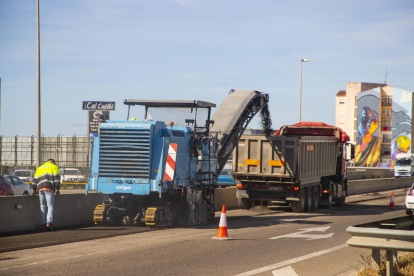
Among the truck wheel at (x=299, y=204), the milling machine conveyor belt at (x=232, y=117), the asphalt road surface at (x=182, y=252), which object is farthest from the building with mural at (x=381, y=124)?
the asphalt road surface at (x=182, y=252)

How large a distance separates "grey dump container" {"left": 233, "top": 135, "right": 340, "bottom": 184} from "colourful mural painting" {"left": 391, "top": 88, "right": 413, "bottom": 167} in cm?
9654

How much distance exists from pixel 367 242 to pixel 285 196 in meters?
14.1

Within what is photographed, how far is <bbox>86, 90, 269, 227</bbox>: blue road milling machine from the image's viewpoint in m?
14.1

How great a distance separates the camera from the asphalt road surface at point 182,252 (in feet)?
28.1

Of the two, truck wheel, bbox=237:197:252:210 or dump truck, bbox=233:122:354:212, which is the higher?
dump truck, bbox=233:122:354:212

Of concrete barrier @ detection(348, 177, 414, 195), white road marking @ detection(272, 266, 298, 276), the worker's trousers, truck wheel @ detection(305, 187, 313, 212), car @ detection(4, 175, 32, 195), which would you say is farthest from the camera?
concrete barrier @ detection(348, 177, 414, 195)

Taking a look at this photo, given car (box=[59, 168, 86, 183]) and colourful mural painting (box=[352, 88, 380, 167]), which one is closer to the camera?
car (box=[59, 168, 86, 183])

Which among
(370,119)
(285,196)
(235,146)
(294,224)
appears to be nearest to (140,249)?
(294,224)

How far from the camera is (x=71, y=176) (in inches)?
1740

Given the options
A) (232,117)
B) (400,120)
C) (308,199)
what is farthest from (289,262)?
(400,120)

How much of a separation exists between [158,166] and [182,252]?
163 inches

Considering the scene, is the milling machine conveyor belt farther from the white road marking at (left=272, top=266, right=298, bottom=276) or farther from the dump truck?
the white road marking at (left=272, top=266, right=298, bottom=276)

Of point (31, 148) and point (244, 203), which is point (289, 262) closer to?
point (244, 203)

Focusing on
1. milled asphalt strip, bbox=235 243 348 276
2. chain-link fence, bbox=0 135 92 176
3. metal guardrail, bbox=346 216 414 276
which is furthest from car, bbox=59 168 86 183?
metal guardrail, bbox=346 216 414 276
